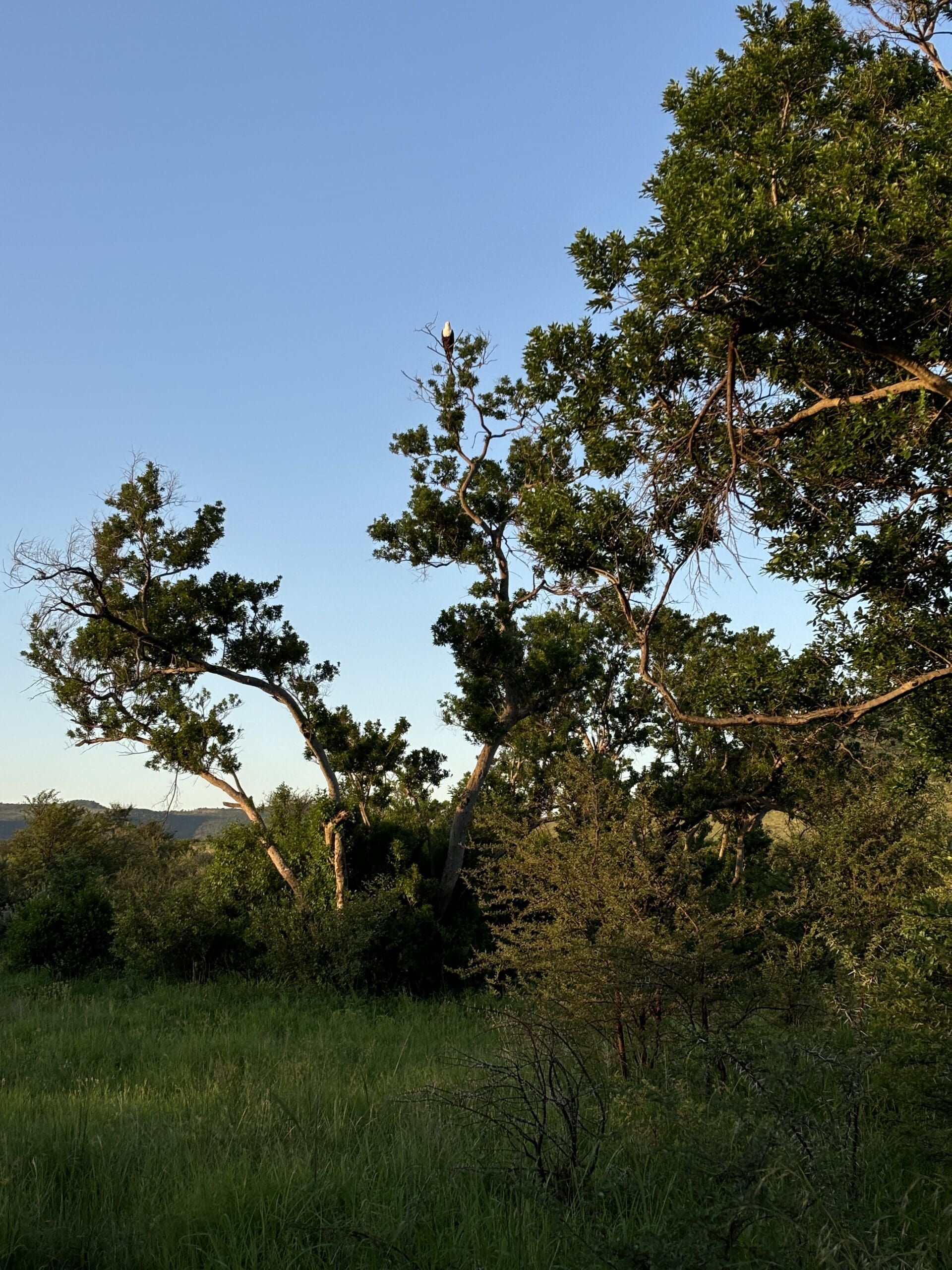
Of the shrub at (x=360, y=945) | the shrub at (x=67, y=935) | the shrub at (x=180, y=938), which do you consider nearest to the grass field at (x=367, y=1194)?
the shrub at (x=360, y=945)

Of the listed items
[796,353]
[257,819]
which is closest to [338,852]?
[257,819]

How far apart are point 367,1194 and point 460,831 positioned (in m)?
12.9

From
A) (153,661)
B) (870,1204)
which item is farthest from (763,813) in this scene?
(870,1204)

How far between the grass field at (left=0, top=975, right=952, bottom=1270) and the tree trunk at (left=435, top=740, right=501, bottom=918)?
30.8 ft

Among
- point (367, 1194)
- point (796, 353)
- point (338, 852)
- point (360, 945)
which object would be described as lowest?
point (367, 1194)

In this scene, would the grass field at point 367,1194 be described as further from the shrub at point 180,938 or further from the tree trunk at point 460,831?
the tree trunk at point 460,831

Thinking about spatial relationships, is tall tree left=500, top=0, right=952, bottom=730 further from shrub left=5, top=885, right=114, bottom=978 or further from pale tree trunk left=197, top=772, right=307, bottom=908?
shrub left=5, top=885, right=114, bottom=978

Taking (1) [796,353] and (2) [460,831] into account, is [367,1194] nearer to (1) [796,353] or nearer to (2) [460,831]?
(1) [796,353]

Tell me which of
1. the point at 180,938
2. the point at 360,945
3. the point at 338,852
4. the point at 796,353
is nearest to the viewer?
the point at 796,353

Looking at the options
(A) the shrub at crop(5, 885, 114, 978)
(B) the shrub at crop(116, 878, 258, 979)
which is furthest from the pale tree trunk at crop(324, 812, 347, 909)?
(A) the shrub at crop(5, 885, 114, 978)

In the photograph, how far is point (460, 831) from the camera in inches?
700

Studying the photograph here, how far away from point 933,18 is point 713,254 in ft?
17.7

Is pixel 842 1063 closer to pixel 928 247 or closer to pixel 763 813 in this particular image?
pixel 928 247

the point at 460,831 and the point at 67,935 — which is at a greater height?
the point at 460,831
